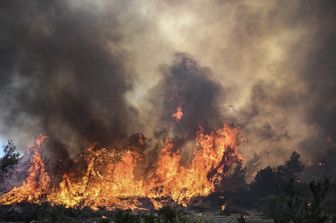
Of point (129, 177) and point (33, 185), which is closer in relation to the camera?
point (33, 185)

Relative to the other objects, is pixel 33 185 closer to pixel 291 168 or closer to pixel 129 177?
pixel 129 177

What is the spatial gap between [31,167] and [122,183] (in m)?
14.8

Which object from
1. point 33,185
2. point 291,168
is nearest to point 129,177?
point 33,185

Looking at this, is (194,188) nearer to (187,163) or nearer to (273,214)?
(187,163)

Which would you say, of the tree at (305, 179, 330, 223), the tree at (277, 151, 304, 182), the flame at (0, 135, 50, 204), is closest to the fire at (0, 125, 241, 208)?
the flame at (0, 135, 50, 204)

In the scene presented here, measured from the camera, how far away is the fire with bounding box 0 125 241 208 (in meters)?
52.1

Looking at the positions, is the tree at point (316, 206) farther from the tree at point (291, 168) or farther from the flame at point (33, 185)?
the tree at point (291, 168)

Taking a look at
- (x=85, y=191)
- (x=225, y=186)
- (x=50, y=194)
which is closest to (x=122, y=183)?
(x=85, y=191)

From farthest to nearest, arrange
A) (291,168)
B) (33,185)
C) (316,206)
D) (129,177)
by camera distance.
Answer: (291,168) < (129,177) < (33,185) < (316,206)

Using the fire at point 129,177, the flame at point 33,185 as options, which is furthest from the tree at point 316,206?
the flame at point 33,185

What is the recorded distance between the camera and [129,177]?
60500 millimetres

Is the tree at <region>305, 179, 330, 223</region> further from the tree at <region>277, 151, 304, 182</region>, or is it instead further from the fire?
the tree at <region>277, 151, 304, 182</region>

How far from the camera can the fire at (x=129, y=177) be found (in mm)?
52094

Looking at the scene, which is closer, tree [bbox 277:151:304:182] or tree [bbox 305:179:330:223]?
tree [bbox 305:179:330:223]
